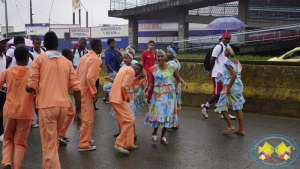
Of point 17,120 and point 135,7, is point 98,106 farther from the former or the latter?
point 135,7

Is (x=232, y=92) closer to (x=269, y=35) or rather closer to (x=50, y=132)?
(x=50, y=132)

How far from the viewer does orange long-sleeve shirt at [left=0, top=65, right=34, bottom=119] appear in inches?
184

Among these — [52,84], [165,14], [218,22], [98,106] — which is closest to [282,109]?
[98,106]

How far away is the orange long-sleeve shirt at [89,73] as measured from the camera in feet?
18.2

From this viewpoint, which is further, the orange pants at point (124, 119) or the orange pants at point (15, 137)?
the orange pants at point (124, 119)

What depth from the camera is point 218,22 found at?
18203mm

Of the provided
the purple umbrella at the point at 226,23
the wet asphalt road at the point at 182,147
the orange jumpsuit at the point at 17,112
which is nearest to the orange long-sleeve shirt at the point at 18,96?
the orange jumpsuit at the point at 17,112

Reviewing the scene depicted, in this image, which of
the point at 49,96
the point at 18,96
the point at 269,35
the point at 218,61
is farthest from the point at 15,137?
the point at 269,35

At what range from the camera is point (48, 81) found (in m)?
4.13

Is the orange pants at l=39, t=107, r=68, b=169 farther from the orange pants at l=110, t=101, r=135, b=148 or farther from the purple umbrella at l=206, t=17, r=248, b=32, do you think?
the purple umbrella at l=206, t=17, r=248, b=32

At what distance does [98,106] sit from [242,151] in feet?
17.7

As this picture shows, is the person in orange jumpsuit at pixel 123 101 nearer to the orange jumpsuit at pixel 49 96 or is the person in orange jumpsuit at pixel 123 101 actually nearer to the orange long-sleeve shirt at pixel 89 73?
the orange long-sleeve shirt at pixel 89 73

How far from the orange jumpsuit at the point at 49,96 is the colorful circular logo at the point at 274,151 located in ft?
9.55

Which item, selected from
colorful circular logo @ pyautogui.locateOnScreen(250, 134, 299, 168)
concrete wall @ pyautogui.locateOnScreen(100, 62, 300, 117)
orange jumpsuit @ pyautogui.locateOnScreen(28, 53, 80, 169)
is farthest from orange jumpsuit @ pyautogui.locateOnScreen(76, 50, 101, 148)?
concrete wall @ pyautogui.locateOnScreen(100, 62, 300, 117)
